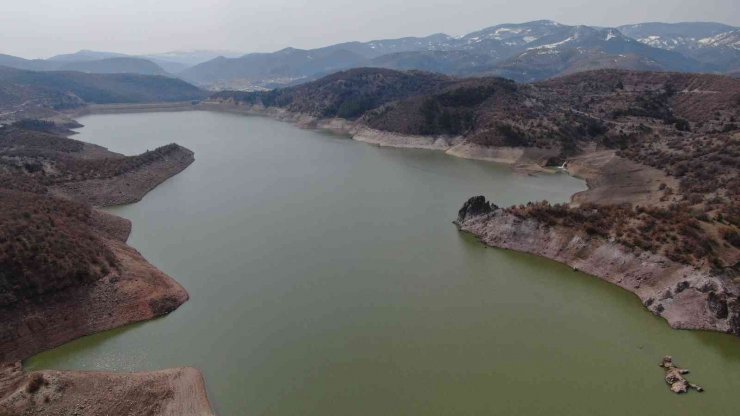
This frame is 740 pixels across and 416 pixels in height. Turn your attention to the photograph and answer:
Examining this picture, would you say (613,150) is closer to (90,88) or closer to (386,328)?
(386,328)

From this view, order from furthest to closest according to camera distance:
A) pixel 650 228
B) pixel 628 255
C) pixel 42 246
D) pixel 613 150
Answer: pixel 613 150 < pixel 650 228 < pixel 628 255 < pixel 42 246

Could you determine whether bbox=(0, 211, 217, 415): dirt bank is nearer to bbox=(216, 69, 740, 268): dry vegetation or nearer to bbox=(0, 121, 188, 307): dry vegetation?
bbox=(0, 121, 188, 307): dry vegetation

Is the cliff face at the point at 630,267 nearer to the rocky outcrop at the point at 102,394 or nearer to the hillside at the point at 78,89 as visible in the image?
the rocky outcrop at the point at 102,394

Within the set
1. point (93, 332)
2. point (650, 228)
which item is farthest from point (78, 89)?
point (650, 228)

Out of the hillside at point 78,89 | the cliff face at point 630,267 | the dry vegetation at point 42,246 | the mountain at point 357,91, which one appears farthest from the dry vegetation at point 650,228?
the hillside at point 78,89

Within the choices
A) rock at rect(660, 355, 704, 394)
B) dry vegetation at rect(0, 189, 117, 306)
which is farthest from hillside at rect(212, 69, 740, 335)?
dry vegetation at rect(0, 189, 117, 306)

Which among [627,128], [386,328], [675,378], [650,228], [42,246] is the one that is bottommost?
[675,378]
